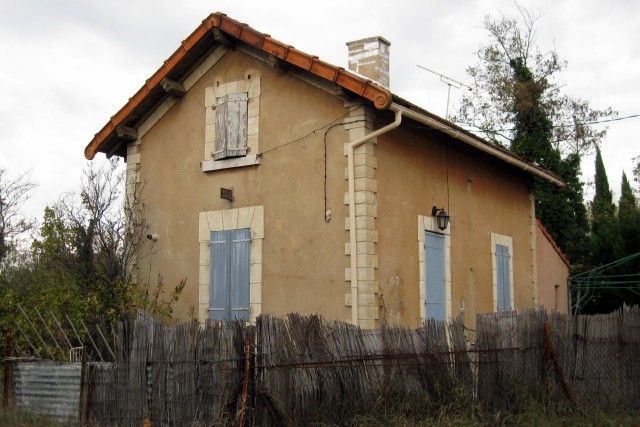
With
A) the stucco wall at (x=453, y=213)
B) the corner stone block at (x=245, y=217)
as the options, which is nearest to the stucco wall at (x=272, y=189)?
the corner stone block at (x=245, y=217)

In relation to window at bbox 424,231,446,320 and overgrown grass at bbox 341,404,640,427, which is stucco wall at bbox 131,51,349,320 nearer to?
window at bbox 424,231,446,320

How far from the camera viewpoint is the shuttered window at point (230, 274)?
10.8 metres

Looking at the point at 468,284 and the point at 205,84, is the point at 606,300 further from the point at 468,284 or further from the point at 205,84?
the point at 205,84

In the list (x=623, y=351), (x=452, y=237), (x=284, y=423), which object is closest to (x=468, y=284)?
(x=452, y=237)

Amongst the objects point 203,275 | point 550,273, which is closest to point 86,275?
point 203,275

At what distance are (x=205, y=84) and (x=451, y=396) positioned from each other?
6250 millimetres

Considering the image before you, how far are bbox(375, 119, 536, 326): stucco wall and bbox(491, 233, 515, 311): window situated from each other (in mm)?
162

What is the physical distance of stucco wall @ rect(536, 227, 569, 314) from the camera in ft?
53.9

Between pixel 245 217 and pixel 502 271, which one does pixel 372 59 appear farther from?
pixel 502 271

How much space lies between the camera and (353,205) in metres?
9.88

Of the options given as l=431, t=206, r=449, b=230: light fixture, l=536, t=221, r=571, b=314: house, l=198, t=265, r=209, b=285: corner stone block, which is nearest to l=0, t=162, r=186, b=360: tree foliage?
l=198, t=265, r=209, b=285: corner stone block

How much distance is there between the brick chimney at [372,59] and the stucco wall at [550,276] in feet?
18.7

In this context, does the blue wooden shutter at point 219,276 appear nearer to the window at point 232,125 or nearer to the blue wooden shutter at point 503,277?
the window at point 232,125

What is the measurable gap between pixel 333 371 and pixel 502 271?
22.8 feet
